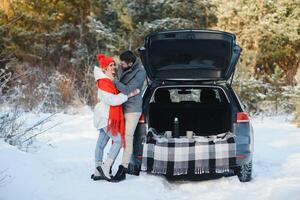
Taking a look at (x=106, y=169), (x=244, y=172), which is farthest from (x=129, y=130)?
(x=244, y=172)

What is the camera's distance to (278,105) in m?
16.0

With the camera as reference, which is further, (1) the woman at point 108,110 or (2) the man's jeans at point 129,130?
(2) the man's jeans at point 129,130

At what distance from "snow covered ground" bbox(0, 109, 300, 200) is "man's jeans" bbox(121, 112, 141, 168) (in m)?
0.32

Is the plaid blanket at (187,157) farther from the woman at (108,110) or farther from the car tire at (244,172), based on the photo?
the woman at (108,110)

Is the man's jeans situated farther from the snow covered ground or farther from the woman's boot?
the snow covered ground

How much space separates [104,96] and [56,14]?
14765 millimetres

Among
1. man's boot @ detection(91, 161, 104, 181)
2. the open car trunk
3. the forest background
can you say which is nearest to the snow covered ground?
man's boot @ detection(91, 161, 104, 181)

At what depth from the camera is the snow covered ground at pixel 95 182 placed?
5.40m

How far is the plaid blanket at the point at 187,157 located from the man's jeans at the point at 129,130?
0.21 meters

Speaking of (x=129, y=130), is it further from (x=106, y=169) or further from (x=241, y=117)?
(x=241, y=117)

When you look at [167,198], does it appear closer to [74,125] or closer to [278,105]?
[74,125]

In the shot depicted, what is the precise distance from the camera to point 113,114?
620 centimetres

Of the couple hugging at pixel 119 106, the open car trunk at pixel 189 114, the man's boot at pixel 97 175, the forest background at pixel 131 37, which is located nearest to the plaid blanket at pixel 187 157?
the couple hugging at pixel 119 106

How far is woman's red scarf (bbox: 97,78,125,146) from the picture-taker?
6176 mm
